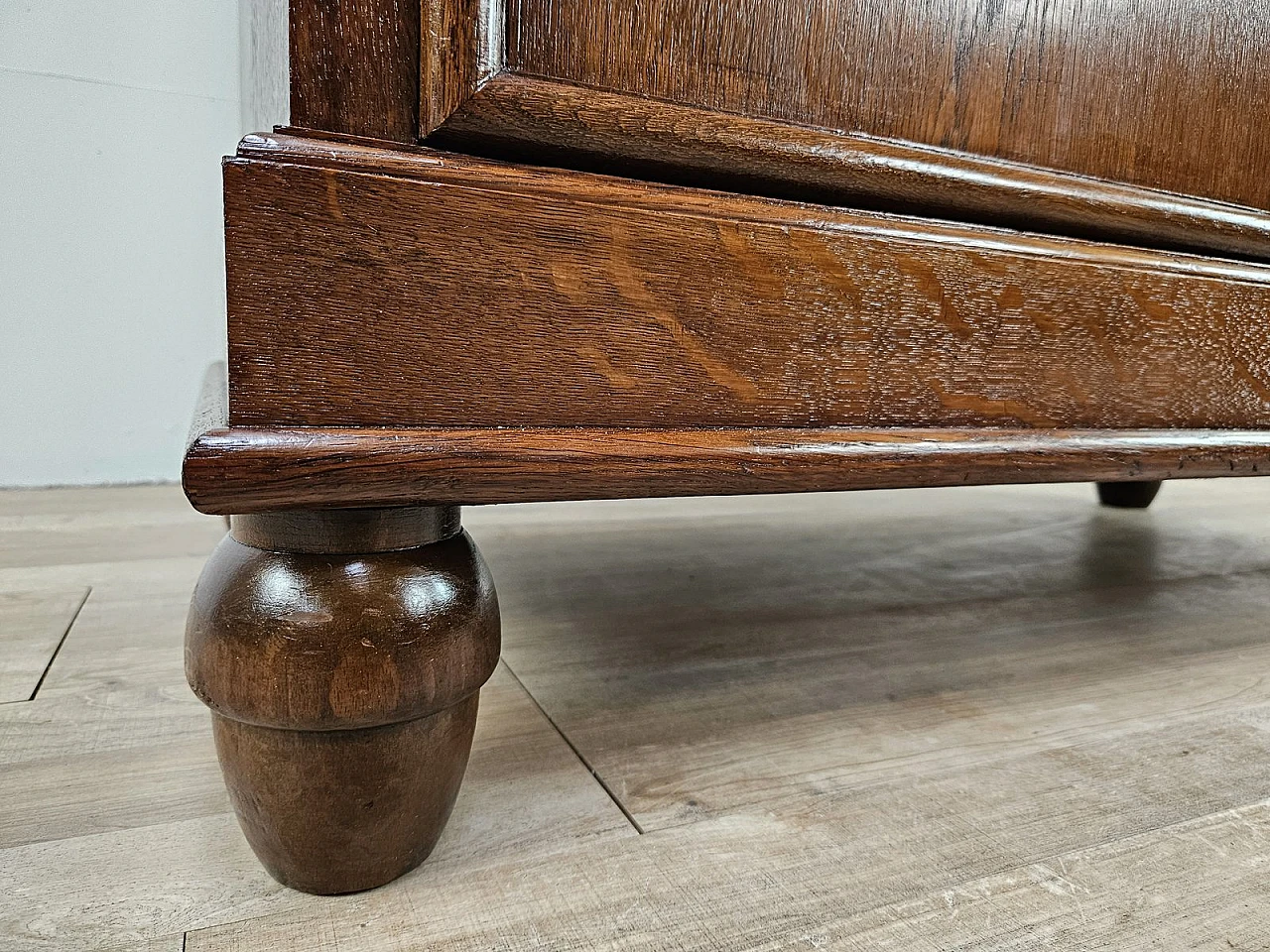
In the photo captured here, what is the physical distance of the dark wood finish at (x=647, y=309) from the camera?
262 millimetres

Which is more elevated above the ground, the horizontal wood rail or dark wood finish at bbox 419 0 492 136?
dark wood finish at bbox 419 0 492 136

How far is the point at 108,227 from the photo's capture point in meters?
1.08

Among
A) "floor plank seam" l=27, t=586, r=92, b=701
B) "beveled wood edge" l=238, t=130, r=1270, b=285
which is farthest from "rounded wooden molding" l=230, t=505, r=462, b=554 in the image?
"floor plank seam" l=27, t=586, r=92, b=701

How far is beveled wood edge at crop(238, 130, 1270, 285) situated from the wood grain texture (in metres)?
0.07

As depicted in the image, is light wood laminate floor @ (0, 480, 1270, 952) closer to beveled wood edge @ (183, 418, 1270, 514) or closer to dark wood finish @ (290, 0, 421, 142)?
beveled wood edge @ (183, 418, 1270, 514)

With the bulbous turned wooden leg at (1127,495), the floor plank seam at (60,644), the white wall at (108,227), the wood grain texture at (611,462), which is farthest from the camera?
the bulbous turned wooden leg at (1127,495)

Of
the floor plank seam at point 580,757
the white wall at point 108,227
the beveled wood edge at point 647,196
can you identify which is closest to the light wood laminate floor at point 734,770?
the floor plank seam at point 580,757

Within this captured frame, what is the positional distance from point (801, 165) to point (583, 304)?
4.1 inches

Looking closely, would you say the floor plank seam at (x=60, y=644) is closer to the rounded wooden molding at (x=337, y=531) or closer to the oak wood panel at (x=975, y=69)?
the rounded wooden molding at (x=337, y=531)

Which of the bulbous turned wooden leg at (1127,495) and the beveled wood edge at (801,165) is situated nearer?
the beveled wood edge at (801,165)

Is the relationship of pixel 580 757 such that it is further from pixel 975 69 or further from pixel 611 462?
pixel 975 69

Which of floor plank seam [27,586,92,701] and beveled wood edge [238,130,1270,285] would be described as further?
floor plank seam [27,586,92,701]

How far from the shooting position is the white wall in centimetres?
103

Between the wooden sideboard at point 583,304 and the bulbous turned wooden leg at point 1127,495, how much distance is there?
854 millimetres
